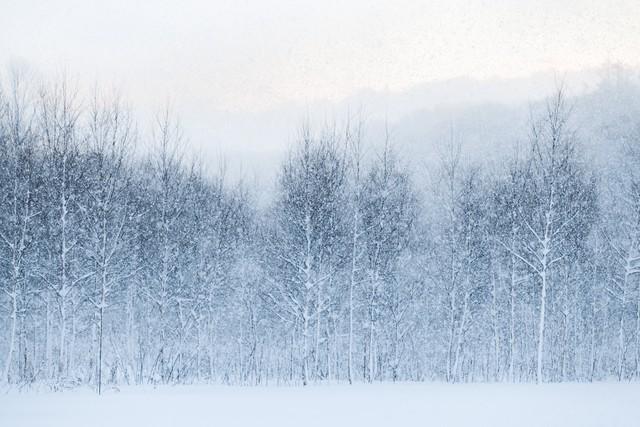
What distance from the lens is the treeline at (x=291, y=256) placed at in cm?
1902

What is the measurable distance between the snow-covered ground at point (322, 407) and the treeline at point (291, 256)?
2106 millimetres

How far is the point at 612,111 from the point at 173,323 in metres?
129

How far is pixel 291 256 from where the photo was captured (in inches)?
802

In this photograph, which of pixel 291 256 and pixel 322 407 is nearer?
pixel 322 407

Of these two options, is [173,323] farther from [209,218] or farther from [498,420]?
[498,420]

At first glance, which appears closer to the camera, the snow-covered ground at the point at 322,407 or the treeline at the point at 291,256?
Result: the snow-covered ground at the point at 322,407

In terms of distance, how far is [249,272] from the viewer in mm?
33031

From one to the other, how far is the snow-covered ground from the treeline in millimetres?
2106

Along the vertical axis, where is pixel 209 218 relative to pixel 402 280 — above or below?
above

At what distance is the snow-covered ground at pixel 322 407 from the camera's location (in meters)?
10.3

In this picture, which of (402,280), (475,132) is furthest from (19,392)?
(475,132)

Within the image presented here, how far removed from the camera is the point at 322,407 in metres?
12.2

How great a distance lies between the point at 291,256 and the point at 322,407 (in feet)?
29.1

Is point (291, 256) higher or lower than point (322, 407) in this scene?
higher
